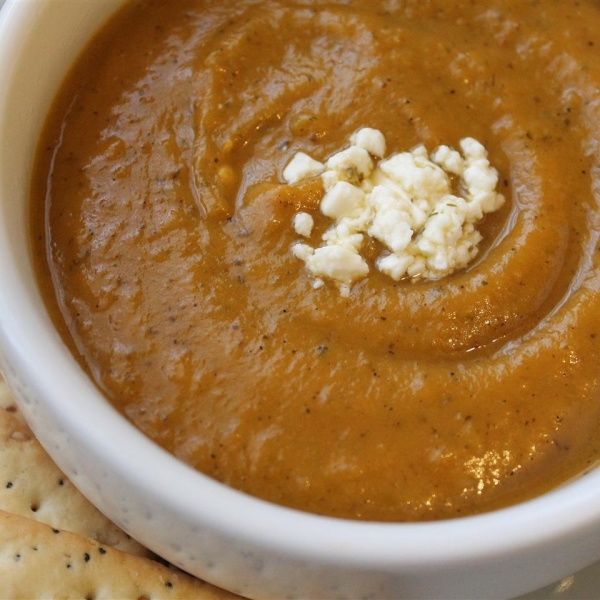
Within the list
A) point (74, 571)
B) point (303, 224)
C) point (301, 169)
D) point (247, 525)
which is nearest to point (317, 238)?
point (303, 224)

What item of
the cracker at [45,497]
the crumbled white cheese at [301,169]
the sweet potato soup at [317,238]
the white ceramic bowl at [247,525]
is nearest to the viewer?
the white ceramic bowl at [247,525]

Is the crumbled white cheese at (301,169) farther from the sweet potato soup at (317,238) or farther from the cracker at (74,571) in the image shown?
the cracker at (74,571)

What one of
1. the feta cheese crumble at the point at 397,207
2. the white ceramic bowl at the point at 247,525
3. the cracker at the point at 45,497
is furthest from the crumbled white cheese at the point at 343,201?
the cracker at the point at 45,497

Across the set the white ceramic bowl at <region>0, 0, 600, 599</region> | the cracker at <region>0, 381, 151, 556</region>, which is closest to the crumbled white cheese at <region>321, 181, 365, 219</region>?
the white ceramic bowl at <region>0, 0, 600, 599</region>

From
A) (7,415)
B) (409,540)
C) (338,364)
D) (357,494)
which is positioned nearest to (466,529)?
(409,540)

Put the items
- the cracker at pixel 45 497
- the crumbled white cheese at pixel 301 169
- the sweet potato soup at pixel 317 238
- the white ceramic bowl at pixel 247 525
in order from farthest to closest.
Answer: the crumbled white cheese at pixel 301 169, the cracker at pixel 45 497, the sweet potato soup at pixel 317 238, the white ceramic bowl at pixel 247 525

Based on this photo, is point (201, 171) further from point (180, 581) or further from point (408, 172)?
point (180, 581)

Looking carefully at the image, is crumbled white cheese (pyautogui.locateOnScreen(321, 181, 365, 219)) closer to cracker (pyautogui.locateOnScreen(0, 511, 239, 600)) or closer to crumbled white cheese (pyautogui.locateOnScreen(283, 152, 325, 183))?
crumbled white cheese (pyautogui.locateOnScreen(283, 152, 325, 183))
